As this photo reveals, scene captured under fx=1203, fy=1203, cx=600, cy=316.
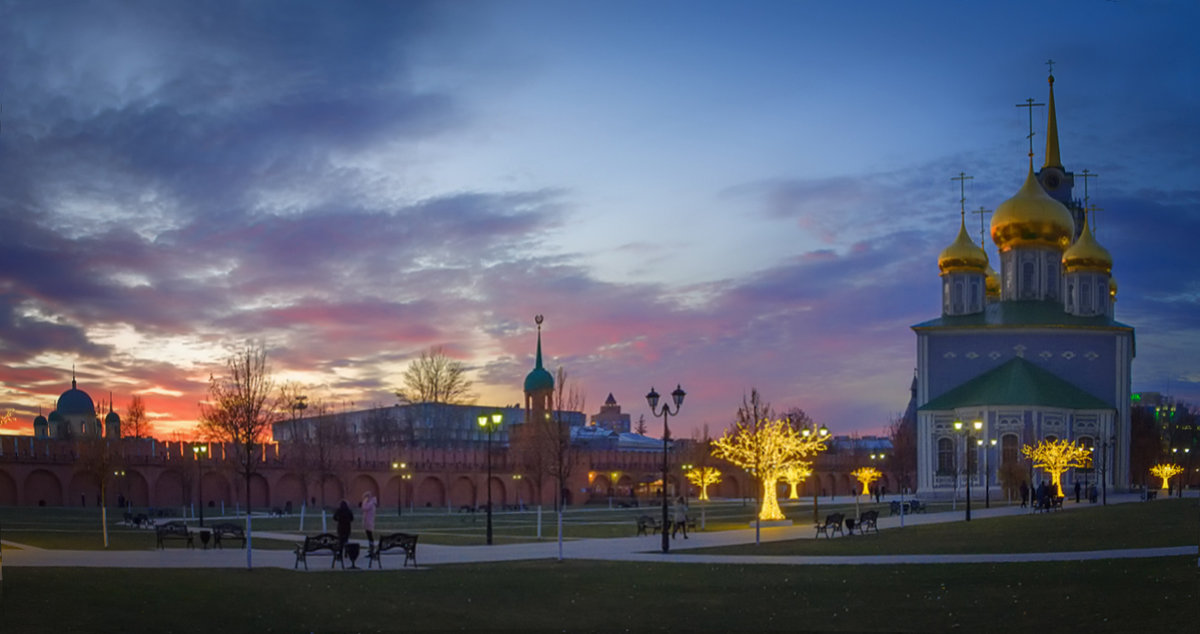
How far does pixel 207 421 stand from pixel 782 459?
37.8 m

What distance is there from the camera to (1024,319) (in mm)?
83188

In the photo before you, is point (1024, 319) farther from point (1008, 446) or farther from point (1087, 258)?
point (1008, 446)

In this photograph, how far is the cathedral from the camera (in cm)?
7631

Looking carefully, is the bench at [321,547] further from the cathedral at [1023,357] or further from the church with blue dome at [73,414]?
the church with blue dome at [73,414]

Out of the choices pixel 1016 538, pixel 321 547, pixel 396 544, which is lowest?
pixel 1016 538

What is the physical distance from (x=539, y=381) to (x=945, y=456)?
36336mm

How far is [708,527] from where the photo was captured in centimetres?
4706

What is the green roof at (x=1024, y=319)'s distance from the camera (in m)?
81.9

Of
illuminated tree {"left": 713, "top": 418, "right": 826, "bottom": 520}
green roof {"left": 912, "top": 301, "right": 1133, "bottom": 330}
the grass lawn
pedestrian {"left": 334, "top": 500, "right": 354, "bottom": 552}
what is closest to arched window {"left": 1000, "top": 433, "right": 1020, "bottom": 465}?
green roof {"left": 912, "top": 301, "right": 1133, "bottom": 330}

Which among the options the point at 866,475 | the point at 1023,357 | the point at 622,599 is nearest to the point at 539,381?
the point at 866,475

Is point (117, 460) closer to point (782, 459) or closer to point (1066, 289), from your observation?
point (782, 459)

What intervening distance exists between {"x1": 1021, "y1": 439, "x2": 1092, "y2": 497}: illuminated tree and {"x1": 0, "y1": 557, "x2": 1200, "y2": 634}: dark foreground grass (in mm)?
49643

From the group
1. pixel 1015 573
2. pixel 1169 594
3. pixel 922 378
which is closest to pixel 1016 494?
pixel 922 378

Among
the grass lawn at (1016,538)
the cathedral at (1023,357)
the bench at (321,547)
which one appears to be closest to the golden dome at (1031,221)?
the cathedral at (1023,357)
